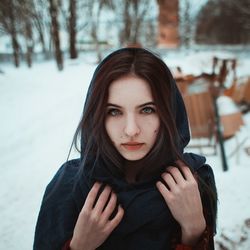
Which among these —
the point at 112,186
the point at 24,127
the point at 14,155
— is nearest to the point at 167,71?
the point at 112,186

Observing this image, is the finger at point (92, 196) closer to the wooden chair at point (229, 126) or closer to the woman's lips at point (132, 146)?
the woman's lips at point (132, 146)

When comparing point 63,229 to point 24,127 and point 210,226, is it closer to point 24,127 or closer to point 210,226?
point 210,226

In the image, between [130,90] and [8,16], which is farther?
[8,16]

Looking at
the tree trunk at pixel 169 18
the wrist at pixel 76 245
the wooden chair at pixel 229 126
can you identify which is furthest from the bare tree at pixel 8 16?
the tree trunk at pixel 169 18

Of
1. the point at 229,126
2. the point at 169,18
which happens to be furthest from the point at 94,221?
the point at 169,18

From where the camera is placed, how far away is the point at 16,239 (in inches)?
106

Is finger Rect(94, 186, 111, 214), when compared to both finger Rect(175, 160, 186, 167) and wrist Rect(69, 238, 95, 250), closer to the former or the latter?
wrist Rect(69, 238, 95, 250)

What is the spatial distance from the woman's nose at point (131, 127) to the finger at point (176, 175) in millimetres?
245

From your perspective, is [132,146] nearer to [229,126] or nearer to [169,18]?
[229,126]

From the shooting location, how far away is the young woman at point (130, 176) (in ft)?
3.74

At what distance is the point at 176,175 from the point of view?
1.18 metres

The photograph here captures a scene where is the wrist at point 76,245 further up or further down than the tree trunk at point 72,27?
further down

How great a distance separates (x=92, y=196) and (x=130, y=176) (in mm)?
253

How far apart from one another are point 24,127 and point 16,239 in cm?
293
